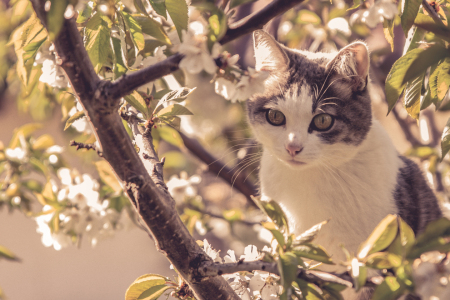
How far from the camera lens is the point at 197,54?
495mm

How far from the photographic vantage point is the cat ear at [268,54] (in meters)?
0.99

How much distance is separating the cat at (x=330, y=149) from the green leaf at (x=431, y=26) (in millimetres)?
260

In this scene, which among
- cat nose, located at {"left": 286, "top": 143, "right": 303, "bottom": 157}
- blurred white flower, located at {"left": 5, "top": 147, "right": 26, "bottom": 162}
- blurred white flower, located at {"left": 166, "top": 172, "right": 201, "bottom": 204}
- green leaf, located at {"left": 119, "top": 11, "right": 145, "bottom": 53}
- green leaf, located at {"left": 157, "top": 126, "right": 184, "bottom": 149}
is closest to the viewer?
green leaf, located at {"left": 119, "top": 11, "right": 145, "bottom": 53}

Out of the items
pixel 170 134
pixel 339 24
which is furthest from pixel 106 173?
pixel 339 24

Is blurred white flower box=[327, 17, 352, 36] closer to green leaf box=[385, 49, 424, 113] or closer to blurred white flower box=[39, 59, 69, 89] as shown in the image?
green leaf box=[385, 49, 424, 113]

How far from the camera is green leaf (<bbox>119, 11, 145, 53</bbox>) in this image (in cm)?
66

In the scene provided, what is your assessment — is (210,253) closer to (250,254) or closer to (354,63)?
(250,254)

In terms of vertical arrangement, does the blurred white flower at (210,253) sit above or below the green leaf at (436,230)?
below

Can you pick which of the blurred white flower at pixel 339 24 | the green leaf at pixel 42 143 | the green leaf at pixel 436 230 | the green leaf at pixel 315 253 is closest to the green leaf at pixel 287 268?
the green leaf at pixel 315 253

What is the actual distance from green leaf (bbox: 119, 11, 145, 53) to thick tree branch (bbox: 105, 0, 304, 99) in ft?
0.57

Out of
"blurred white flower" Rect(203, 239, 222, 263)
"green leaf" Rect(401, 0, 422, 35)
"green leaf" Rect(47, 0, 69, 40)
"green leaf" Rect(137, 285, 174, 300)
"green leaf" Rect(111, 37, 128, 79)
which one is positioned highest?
"green leaf" Rect(47, 0, 69, 40)

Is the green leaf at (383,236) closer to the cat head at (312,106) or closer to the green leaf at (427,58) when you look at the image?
the green leaf at (427,58)

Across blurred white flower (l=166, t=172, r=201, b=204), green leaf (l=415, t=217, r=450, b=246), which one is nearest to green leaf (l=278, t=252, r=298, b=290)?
green leaf (l=415, t=217, r=450, b=246)

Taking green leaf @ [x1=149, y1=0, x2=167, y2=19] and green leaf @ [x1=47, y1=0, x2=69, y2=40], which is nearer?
green leaf @ [x1=47, y1=0, x2=69, y2=40]
